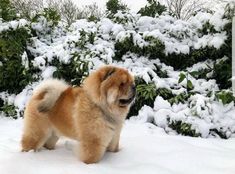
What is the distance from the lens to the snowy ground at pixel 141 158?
3256mm

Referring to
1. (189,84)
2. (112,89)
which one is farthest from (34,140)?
(189,84)

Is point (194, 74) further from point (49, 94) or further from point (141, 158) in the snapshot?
point (49, 94)

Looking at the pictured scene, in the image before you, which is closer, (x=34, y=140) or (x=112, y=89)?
(x=112, y=89)

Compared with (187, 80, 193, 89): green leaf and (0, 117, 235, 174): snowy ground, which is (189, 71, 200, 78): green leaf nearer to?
(187, 80, 193, 89): green leaf

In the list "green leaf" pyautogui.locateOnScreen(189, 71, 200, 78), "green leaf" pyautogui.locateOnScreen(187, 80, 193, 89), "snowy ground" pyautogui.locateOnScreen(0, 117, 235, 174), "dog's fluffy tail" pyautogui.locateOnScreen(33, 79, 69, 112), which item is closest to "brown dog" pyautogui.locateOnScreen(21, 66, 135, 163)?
"dog's fluffy tail" pyautogui.locateOnScreen(33, 79, 69, 112)

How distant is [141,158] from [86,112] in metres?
0.68

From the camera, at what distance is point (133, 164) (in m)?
3.41

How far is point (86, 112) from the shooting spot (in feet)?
11.3

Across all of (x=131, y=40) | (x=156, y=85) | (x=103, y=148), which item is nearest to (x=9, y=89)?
(x=131, y=40)

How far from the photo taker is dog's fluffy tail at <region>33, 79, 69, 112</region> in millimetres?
3639

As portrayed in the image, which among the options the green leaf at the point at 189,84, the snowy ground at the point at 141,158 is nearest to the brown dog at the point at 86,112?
the snowy ground at the point at 141,158

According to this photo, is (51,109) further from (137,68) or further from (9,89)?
(9,89)

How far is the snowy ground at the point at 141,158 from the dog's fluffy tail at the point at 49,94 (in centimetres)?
48

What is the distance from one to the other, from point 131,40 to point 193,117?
179cm
